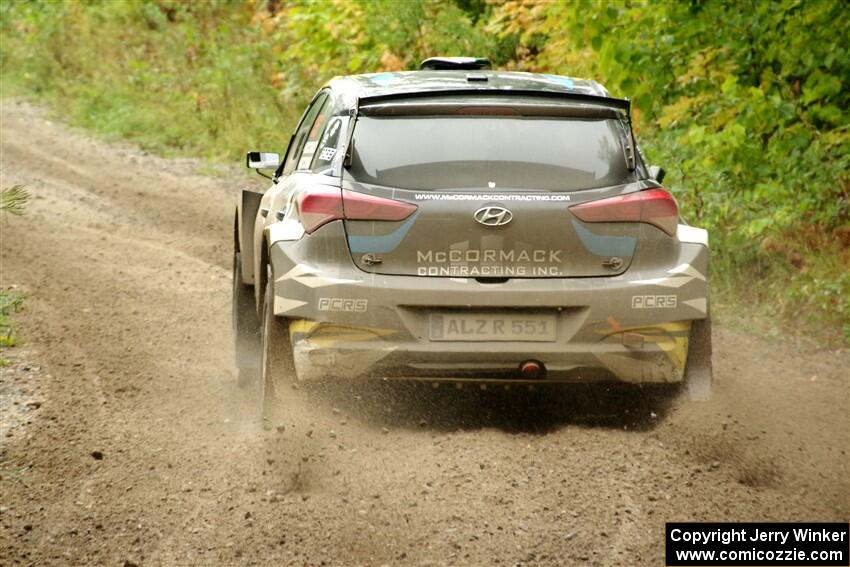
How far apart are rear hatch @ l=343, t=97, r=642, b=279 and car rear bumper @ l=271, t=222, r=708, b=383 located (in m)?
0.08

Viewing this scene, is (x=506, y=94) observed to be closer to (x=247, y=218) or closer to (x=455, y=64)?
(x=455, y=64)

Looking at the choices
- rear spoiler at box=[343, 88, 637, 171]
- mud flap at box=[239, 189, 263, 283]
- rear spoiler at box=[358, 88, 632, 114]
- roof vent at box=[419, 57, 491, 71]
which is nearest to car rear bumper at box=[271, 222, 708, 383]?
rear spoiler at box=[343, 88, 637, 171]

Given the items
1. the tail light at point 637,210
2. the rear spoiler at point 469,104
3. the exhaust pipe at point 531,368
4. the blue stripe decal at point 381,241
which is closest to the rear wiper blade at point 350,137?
the rear spoiler at point 469,104

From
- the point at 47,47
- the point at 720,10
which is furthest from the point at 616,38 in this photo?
the point at 47,47

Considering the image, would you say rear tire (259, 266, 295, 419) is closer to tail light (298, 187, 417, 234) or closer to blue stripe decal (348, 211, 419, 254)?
tail light (298, 187, 417, 234)

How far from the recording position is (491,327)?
17.9 ft

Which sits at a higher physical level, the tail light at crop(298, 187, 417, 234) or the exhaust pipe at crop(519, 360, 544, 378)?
the tail light at crop(298, 187, 417, 234)

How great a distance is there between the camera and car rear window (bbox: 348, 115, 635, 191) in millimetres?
5547

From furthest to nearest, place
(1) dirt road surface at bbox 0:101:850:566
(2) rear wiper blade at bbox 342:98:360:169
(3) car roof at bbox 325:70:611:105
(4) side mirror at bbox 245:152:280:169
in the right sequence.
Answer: (4) side mirror at bbox 245:152:280:169
(3) car roof at bbox 325:70:611:105
(2) rear wiper blade at bbox 342:98:360:169
(1) dirt road surface at bbox 0:101:850:566

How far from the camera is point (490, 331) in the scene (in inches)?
215

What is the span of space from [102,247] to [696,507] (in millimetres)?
7909

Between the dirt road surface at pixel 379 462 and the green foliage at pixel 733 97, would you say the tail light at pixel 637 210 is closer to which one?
the dirt road surface at pixel 379 462

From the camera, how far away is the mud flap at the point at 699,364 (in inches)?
230

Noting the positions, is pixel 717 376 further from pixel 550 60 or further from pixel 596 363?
pixel 550 60
